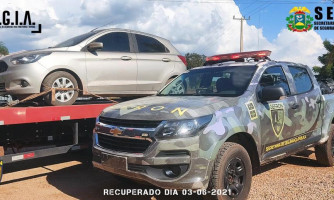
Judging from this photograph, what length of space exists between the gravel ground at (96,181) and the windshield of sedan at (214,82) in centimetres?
134

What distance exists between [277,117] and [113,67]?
10.5 feet

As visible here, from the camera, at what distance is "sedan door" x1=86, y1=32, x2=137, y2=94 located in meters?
5.97

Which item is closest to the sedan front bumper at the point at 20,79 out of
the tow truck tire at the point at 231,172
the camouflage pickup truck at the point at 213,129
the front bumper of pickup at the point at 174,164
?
the camouflage pickup truck at the point at 213,129

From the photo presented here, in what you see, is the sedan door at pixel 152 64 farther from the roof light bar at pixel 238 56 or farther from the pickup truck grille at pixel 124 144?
the pickup truck grille at pixel 124 144

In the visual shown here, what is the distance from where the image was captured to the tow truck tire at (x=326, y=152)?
18.2ft

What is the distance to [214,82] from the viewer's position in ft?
14.8

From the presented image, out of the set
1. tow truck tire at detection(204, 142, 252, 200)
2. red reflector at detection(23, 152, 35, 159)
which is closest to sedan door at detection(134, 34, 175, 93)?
red reflector at detection(23, 152, 35, 159)

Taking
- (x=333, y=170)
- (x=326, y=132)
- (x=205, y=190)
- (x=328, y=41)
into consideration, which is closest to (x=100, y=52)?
(x=205, y=190)

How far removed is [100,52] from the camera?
613 cm

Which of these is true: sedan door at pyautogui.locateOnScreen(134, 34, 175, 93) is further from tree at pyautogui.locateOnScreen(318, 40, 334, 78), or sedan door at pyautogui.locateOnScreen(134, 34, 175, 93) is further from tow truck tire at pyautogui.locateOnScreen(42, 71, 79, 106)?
tree at pyautogui.locateOnScreen(318, 40, 334, 78)

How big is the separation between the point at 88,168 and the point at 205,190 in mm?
3121

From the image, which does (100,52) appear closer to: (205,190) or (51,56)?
(51,56)

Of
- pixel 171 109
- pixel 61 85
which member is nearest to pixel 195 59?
pixel 61 85

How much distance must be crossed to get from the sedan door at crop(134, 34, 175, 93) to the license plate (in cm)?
305
